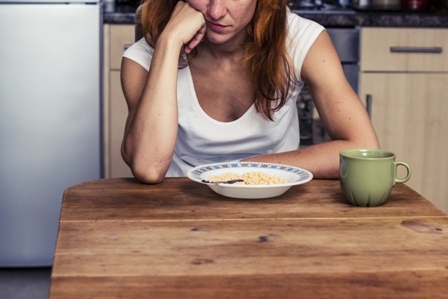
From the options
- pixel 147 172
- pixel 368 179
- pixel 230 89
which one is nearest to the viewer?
pixel 368 179

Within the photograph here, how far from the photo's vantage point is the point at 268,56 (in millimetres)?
1719

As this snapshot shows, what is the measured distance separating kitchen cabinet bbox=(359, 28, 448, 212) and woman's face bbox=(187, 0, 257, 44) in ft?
4.53

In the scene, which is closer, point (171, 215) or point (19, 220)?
point (171, 215)

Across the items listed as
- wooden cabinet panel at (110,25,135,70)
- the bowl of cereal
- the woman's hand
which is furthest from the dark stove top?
the bowl of cereal

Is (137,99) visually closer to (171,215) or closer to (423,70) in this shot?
(171,215)

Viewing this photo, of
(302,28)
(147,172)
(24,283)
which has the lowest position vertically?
(24,283)

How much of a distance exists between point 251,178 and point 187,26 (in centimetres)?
43

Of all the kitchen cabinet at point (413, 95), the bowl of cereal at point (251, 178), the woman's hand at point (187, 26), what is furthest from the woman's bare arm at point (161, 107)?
the kitchen cabinet at point (413, 95)

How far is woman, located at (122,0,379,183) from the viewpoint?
1.55 m

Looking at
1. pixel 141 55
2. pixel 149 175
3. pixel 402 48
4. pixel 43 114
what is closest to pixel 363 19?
pixel 402 48

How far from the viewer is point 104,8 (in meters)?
2.97

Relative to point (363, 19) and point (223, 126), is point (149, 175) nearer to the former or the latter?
point (223, 126)

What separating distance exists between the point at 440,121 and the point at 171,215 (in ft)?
6.72

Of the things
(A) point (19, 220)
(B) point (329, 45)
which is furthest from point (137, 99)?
(A) point (19, 220)
